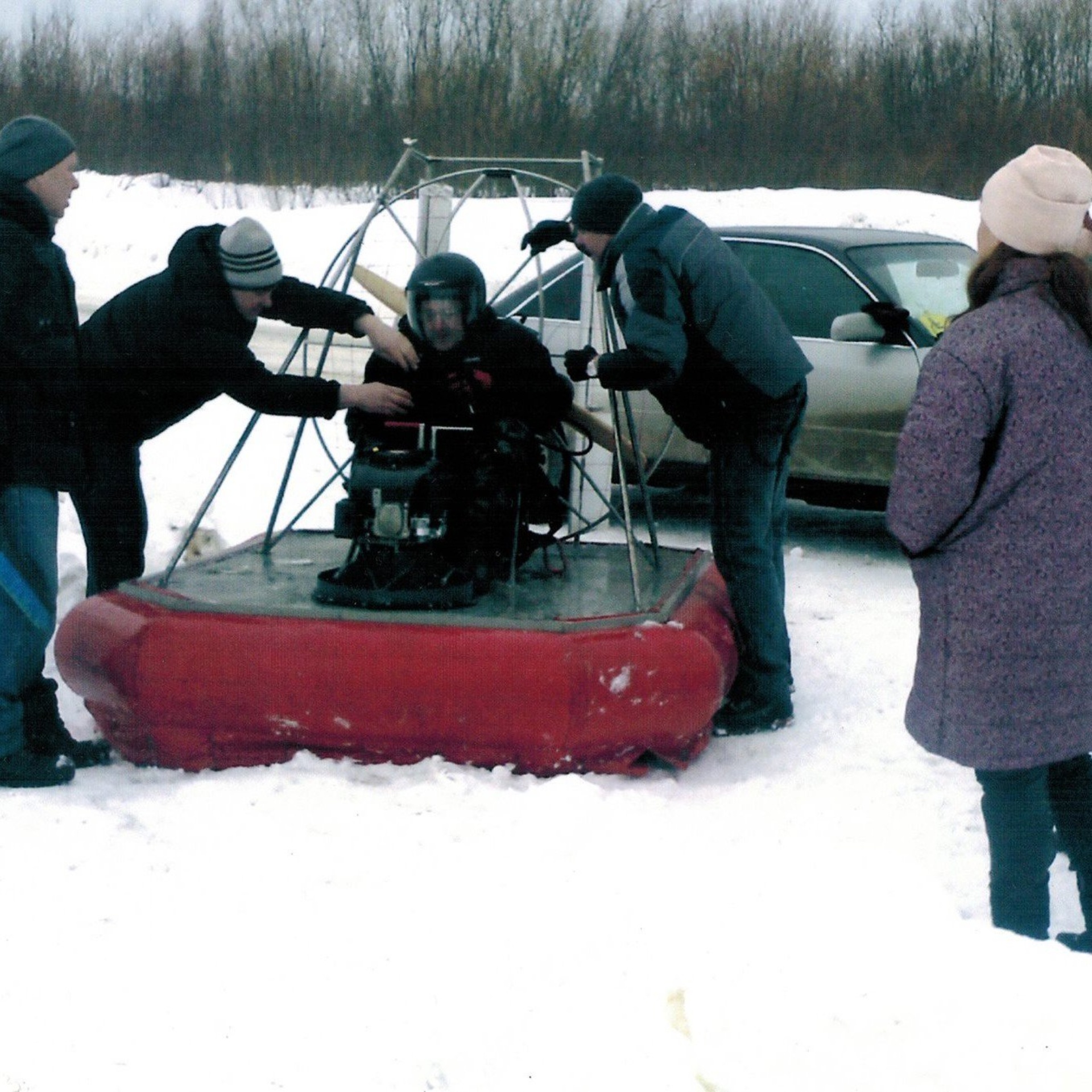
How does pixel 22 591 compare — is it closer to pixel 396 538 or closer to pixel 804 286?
pixel 396 538

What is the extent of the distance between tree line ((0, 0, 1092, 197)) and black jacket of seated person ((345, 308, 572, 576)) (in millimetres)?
18265

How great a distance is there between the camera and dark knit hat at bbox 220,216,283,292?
14.4 ft

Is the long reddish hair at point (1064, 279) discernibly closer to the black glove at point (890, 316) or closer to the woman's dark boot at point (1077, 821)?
the woman's dark boot at point (1077, 821)

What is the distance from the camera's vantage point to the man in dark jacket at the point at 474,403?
4.73 meters

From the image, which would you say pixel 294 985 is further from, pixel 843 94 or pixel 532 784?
pixel 843 94

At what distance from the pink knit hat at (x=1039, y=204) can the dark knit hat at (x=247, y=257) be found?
2278 millimetres

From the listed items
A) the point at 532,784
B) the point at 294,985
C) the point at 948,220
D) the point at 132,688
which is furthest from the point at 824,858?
the point at 948,220

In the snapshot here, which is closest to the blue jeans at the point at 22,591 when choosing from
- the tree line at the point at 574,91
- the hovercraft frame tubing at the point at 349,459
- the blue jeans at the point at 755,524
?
the hovercraft frame tubing at the point at 349,459

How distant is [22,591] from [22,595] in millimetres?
10

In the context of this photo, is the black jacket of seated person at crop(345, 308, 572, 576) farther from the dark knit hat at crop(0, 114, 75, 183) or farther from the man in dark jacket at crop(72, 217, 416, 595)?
the dark knit hat at crop(0, 114, 75, 183)

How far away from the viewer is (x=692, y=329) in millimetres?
4543

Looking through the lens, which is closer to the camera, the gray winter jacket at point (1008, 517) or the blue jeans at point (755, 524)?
the gray winter jacket at point (1008, 517)

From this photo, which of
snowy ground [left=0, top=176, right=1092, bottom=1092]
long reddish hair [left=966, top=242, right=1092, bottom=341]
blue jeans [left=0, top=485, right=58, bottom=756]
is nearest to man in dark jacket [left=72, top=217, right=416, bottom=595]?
blue jeans [left=0, top=485, right=58, bottom=756]

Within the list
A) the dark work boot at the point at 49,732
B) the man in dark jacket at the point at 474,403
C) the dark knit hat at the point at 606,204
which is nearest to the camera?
the dark work boot at the point at 49,732
